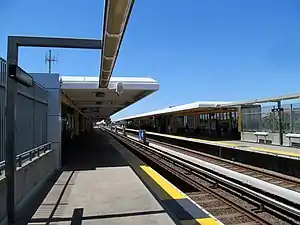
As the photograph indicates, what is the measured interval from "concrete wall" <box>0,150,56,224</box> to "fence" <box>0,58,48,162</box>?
16.4 inches

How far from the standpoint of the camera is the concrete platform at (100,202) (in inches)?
208

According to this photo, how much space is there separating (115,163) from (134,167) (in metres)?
1.43

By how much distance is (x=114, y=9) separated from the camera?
164 inches

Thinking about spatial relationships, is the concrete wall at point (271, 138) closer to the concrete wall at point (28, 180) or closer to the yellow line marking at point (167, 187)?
the yellow line marking at point (167, 187)

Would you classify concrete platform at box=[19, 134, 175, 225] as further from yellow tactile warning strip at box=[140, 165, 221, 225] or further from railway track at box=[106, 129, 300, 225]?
railway track at box=[106, 129, 300, 225]

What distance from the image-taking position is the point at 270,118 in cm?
2203

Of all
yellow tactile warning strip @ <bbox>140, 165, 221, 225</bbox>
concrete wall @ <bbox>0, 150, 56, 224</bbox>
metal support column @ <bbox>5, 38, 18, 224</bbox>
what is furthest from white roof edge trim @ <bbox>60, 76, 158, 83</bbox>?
metal support column @ <bbox>5, 38, 18, 224</bbox>

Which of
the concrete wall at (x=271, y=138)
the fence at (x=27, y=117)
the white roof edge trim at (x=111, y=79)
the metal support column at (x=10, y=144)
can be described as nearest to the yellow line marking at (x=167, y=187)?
the metal support column at (x=10, y=144)

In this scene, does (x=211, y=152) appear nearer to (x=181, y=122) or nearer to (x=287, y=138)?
(x=287, y=138)

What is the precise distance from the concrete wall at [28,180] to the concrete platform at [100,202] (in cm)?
39

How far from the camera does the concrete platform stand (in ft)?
17.3

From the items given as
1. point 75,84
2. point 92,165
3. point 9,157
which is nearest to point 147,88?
point 75,84

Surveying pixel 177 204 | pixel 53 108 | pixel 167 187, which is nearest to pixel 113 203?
pixel 177 204

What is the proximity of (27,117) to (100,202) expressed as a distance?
10.1ft
